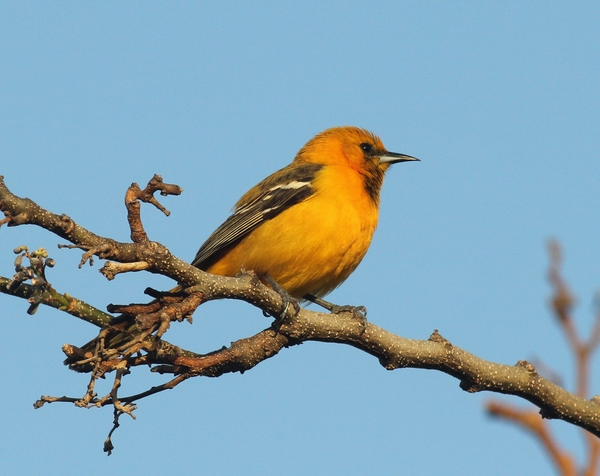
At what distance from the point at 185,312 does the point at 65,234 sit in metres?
0.71

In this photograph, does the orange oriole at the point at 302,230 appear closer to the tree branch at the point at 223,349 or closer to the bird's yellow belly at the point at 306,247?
the bird's yellow belly at the point at 306,247

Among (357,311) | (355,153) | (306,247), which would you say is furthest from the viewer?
(355,153)

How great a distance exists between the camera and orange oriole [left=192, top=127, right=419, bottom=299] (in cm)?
615

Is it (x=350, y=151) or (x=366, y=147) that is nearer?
(x=350, y=151)

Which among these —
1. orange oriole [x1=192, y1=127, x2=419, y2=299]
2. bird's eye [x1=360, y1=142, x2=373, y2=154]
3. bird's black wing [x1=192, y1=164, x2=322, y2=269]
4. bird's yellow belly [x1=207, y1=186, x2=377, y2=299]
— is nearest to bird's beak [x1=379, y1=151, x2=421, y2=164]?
bird's eye [x1=360, y1=142, x2=373, y2=154]

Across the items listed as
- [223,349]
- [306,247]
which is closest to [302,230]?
[306,247]

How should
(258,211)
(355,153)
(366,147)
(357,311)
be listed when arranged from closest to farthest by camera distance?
1. (357,311)
2. (258,211)
3. (355,153)
4. (366,147)

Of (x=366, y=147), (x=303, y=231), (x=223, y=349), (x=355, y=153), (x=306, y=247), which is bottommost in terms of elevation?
(x=223, y=349)

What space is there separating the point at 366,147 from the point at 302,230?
192 centimetres

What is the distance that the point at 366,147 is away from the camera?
7.76 metres

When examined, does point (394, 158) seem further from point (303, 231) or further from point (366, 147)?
point (303, 231)

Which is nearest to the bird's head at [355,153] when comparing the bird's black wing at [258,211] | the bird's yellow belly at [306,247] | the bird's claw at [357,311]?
the bird's black wing at [258,211]

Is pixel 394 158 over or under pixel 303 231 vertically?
over

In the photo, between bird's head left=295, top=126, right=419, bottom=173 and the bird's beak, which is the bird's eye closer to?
bird's head left=295, top=126, right=419, bottom=173
